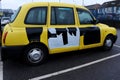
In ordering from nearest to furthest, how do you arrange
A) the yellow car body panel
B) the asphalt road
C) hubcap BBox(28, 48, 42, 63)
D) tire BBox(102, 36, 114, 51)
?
the asphalt road → the yellow car body panel → hubcap BBox(28, 48, 42, 63) → tire BBox(102, 36, 114, 51)

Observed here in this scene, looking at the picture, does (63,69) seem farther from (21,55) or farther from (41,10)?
(41,10)

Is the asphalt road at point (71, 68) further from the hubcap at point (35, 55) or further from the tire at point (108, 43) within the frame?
the tire at point (108, 43)

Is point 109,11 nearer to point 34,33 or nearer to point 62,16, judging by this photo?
point 62,16

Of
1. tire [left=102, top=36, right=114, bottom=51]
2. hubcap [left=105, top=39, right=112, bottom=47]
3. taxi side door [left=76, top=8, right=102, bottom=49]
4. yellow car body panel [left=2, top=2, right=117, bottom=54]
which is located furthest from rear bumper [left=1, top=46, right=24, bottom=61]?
hubcap [left=105, top=39, right=112, bottom=47]

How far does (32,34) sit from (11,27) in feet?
2.02

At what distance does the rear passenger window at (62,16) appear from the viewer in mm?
6979

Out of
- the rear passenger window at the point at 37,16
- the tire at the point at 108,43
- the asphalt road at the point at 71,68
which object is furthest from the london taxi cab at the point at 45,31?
the tire at the point at 108,43

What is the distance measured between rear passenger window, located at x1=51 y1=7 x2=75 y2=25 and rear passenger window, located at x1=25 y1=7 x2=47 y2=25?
287mm

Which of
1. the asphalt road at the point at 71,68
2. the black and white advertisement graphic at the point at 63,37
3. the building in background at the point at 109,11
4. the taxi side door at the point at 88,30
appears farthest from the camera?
the building in background at the point at 109,11

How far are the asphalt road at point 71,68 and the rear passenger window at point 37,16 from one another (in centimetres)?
127

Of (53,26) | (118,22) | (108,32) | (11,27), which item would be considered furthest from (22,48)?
(118,22)

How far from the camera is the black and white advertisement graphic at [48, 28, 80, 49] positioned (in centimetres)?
683

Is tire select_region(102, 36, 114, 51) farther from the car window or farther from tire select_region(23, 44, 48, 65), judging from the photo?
tire select_region(23, 44, 48, 65)

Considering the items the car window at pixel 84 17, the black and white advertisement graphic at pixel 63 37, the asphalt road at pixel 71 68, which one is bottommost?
the asphalt road at pixel 71 68
